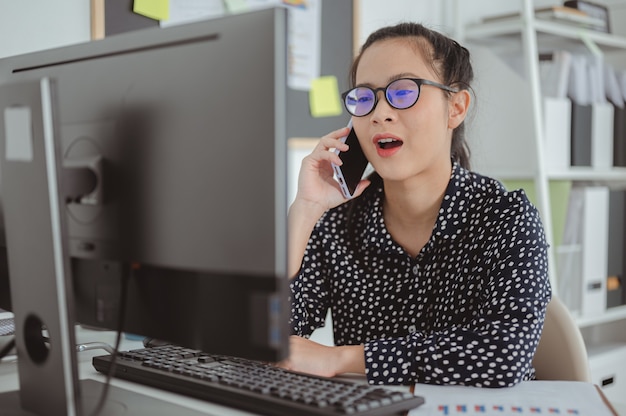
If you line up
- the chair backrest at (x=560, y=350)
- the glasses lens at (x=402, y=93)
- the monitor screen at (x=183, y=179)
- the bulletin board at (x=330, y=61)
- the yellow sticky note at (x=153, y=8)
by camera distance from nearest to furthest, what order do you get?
the monitor screen at (x=183, y=179) → the chair backrest at (x=560, y=350) → the glasses lens at (x=402, y=93) → the yellow sticky note at (x=153, y=8) → the bulletin board at (x=330, y=61)

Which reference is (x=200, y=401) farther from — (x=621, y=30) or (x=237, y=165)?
(x=621, y=30)

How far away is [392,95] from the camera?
135cm

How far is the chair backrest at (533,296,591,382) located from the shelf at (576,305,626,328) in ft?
4.00

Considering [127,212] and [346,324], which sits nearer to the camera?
[127,212]

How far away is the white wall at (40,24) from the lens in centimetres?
163

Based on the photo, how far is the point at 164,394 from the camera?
890 millimetres

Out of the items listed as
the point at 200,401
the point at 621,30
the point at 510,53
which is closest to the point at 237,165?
the point at 200,401

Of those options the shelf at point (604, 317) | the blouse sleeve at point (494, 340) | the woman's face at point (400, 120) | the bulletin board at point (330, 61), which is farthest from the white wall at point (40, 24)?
the shelf at point (604, 317)

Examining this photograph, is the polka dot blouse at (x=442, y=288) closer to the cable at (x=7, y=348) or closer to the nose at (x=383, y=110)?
the nose at (x=383, y=110)

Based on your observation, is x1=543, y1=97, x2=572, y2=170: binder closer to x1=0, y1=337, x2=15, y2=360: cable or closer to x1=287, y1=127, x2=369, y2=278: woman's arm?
x1=287, y1=127, x2=369, y2=278: woman's arm

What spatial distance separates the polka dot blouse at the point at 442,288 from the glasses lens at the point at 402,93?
18 cm

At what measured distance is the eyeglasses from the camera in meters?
1.35

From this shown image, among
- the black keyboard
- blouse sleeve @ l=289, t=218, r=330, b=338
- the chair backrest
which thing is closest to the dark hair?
blouse sleeve @ l=289, t=218, r=330, b=338

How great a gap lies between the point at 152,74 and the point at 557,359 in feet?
2.76
